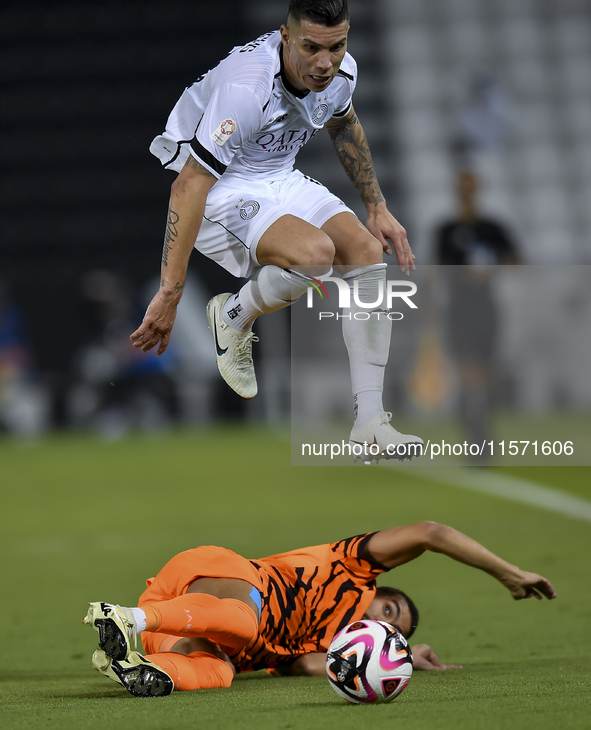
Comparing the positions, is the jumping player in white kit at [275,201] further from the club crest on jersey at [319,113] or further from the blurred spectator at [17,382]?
the blurred spectator at [17,382]

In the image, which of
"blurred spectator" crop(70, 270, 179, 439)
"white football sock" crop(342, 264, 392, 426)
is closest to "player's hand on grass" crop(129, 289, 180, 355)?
"white football sock" crop(342, 264, 392, 426)

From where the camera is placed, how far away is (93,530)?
7.61m

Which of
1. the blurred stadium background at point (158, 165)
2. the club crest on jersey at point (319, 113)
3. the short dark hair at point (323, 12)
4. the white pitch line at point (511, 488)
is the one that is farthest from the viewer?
the blurred stadium background at point (158, 165)

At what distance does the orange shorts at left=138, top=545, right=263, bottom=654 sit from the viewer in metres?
3.39

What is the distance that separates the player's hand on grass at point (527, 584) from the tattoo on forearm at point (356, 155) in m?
1.44

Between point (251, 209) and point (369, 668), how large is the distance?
1601 mm

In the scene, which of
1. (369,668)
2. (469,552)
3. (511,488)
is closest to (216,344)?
(469,552)

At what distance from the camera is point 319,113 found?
3703mm

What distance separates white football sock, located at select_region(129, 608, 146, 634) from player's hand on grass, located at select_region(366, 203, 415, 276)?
160cm

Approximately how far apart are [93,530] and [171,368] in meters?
6.07

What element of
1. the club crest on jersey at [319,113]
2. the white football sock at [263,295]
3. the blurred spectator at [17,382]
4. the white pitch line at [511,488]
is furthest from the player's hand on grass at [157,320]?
the blurred spectator at [17,382]

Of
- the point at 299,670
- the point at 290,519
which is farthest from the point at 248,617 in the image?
the point at 290,519

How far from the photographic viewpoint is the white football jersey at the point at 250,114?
3.38 metres

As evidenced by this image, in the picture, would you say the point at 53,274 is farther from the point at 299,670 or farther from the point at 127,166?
the point at 299,670
